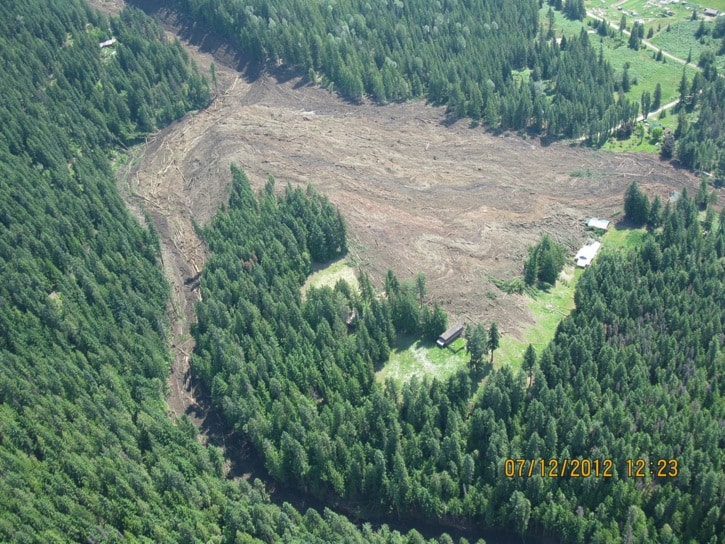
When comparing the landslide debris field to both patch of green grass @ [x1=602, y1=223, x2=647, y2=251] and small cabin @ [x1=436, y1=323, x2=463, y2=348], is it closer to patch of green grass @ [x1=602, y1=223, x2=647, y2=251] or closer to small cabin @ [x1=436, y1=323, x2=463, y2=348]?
small cabin @ [x1=436, y1=323, x2=463, y2=348]

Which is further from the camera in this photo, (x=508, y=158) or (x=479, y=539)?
(x=508, y=158)

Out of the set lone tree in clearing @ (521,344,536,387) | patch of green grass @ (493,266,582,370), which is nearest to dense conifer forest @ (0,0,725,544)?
lone tree in clearing @ (521,344,536,387)

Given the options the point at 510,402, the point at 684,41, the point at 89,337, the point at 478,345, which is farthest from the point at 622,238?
the point at 684,41

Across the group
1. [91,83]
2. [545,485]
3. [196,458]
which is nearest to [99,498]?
[196,458]

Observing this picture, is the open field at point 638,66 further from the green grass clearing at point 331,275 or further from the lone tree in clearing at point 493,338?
the lone tree in clearing at point 493,338

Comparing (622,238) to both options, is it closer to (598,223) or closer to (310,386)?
(598,223)

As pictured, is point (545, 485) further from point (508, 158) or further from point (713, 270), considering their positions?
point (508, 158)
